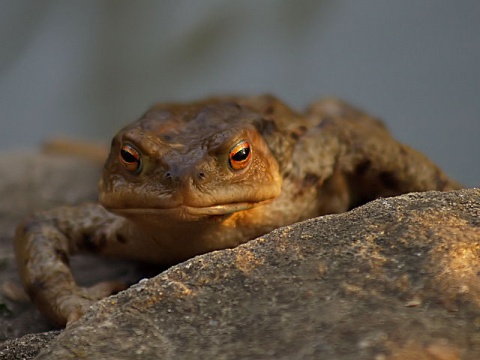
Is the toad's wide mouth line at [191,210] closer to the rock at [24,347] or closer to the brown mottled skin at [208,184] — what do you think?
the brown mottled skin at [208,184]

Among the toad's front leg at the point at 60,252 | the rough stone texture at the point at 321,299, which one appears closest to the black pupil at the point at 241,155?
the toad's front leg at the point at 60,252

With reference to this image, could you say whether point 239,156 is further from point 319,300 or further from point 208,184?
point 319,300

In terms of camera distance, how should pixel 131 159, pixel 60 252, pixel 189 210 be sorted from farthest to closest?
pixel 60 252 < pixel 131 159 < pixel 189 210

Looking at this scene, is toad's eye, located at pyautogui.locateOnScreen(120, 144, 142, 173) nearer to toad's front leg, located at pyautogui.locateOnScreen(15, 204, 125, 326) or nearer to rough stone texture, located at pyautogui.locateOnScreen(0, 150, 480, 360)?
toad's front leg, located at pyautogui.locateOnScreen(15, 204, 125, 326)

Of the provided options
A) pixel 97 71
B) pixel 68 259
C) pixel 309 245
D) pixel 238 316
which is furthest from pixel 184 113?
pixel 97 71

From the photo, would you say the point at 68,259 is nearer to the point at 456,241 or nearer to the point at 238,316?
the point at 238,316

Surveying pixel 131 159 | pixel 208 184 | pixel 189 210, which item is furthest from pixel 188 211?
pixel 131 159
